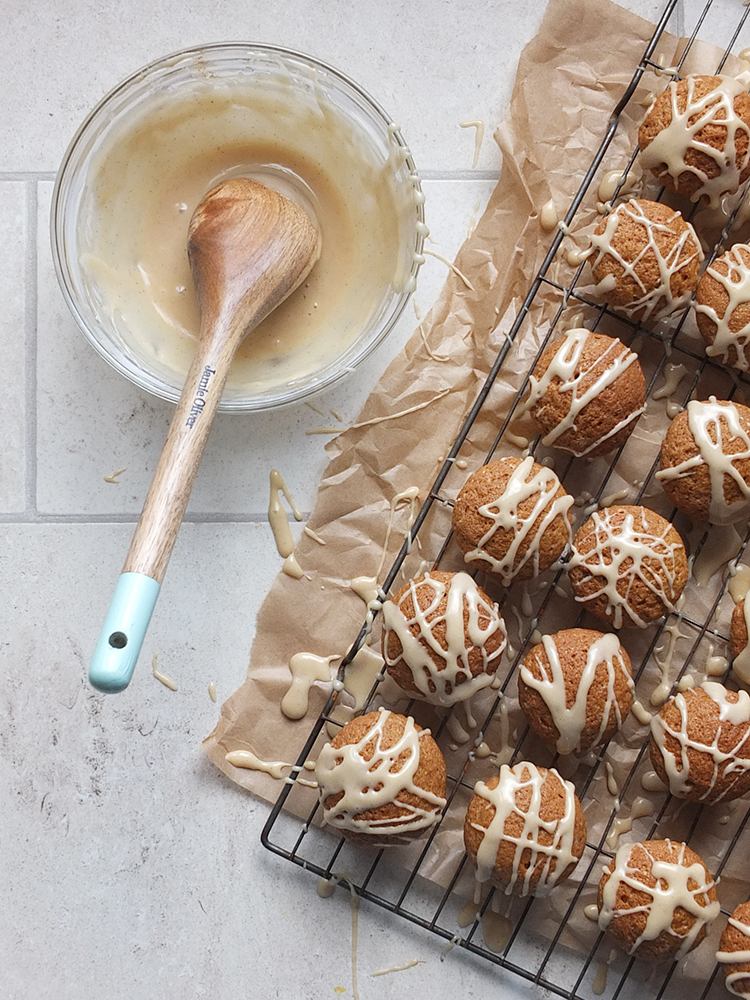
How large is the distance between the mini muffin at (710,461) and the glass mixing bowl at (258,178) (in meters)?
0.48

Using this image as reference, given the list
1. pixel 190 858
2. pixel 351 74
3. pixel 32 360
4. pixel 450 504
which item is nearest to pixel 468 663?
pixel 450 504

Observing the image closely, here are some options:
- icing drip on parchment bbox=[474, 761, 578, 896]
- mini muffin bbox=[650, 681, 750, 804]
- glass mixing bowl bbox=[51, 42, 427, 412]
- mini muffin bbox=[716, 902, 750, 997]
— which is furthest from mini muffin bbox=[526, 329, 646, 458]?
mini muffin bbox=[716, 902, 750, 997]

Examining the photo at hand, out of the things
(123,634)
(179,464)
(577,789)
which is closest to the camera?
(123,634)

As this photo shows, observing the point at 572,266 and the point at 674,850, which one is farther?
the point at 572,266

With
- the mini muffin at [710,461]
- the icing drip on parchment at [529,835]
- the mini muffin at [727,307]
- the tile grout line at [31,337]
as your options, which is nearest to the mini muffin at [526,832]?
the icing drip on parchment at [529,835]

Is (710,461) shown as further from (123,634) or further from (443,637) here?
(123,634)

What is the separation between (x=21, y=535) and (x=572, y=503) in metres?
0.91

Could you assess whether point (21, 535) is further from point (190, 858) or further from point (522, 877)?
point (522, 877)

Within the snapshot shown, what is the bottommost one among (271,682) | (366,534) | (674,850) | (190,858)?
(190,858)

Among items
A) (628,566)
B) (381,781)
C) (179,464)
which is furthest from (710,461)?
(179,464)

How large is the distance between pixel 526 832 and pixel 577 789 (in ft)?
0.57

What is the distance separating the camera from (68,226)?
58.9 inches

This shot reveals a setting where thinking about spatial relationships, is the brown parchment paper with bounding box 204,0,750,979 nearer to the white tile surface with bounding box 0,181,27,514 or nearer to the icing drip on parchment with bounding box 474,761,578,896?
the icing drip on parchment with bounding box 474,761,578,896

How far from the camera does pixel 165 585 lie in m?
1.61
